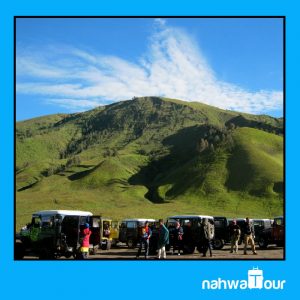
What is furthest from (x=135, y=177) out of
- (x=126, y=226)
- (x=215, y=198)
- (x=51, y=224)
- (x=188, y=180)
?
(x=51, y=224)

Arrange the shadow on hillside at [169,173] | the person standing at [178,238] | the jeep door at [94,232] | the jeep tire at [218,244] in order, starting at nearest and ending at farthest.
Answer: the jeep door at [94,232] → the person standing at [178,238] → the jeep tire at [218,244] → the shadow on hillside at [169,173]

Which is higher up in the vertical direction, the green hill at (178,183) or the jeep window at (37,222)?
the jeep window at (37,222)

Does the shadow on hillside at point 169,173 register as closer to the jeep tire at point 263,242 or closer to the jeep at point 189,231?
the jeep tire at point 263,242

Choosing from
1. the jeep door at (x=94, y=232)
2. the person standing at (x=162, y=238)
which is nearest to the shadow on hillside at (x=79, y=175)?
the jeep door at (x=94, y=232)

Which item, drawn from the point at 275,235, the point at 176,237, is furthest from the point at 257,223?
the point at 176,237

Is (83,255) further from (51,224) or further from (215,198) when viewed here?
(215,198)

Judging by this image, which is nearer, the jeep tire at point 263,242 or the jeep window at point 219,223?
the jeep tire at point 263,242

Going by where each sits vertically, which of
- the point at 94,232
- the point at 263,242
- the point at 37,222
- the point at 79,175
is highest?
the point at 37,222

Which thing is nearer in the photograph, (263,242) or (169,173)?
(263,242)

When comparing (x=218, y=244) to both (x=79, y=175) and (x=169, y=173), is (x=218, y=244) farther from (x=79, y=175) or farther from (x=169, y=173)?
(x=79, y=175)

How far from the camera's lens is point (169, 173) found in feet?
493

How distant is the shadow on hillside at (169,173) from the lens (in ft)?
409

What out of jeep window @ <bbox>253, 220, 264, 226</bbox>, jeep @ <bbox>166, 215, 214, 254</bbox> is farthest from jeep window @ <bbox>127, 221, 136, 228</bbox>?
jeep window @ <bbox>253, 220, 264, 226</bbox>

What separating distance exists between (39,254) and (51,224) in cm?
132
